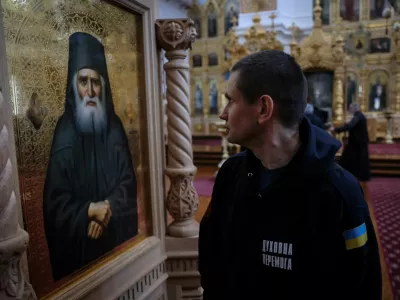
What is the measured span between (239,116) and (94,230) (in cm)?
95

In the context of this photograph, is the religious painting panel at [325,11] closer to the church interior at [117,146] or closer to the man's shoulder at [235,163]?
the church interior at [117,146]

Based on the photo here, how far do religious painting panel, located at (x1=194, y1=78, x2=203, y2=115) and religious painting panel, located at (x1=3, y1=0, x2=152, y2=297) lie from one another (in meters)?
15.9

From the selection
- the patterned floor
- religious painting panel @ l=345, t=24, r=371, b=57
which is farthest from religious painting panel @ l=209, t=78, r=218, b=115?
the patterned floor

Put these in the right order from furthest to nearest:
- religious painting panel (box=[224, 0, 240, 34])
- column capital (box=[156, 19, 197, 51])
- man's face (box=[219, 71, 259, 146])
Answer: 1. religious painting panel (box=[224, 0, 240, 34])
2. column capital (box=[156, 19, 197, 51])
3. man's face (box=[219, 71, 259, 146])

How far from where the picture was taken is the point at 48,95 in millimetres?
1491

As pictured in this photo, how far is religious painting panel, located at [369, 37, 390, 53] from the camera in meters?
14.7

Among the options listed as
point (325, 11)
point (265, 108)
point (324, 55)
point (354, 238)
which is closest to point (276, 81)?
point (265, 108)

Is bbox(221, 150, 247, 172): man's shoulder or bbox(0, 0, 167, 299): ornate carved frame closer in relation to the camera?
bbox(221, 150, 247, 172): man's shoulder

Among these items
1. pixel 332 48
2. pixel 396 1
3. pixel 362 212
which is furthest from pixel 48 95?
pixel 396 1

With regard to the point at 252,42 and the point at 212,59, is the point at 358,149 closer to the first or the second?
the point at 252,42

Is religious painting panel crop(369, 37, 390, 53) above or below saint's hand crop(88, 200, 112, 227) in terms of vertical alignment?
above

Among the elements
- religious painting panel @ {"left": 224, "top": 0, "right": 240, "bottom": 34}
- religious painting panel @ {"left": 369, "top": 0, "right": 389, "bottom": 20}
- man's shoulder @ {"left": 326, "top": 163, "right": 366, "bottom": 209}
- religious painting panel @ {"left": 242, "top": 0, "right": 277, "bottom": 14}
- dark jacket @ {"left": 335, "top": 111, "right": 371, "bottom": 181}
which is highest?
religious painting panel @ {"left": 224, "top": 0, "right": 240, "bottom": 34}

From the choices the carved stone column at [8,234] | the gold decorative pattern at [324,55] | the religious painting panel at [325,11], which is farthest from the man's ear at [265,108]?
the religious painting panel at [325,11]

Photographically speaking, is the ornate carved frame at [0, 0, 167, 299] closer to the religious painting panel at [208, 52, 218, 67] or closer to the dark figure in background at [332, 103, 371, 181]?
the dark figure in background at [332, 103, 371, 181]
